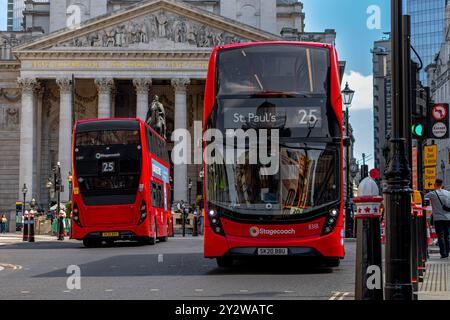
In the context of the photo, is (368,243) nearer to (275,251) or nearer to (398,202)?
(398,202)

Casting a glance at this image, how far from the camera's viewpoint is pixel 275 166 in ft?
55.8

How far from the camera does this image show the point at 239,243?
16.9 metres

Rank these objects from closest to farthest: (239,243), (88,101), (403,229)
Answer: (403,229) → (239,243) → (88,101)

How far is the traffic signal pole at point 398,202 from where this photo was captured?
962 cm

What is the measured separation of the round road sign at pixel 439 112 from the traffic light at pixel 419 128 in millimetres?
4116

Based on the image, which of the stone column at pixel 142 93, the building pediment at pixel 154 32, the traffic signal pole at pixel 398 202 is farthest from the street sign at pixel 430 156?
the stone column at pixel 142 93

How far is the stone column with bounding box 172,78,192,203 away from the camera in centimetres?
6956

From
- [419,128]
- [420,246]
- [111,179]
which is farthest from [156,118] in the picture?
[419,128]

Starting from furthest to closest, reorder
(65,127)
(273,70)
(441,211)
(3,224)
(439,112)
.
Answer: (65,127) → (3,224) → (441,211) → (439,112) → (273,70)

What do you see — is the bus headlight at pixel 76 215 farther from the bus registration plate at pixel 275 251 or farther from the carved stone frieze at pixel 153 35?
the carved stone frieze at pixel 153 35

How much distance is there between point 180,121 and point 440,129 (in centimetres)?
Result: 5172
